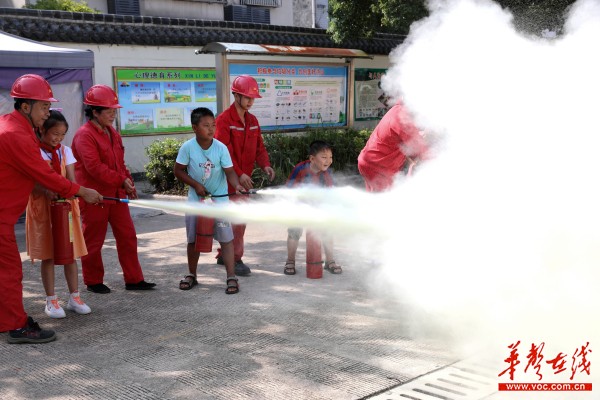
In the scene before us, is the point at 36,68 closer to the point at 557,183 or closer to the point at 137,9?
the point at 557,183

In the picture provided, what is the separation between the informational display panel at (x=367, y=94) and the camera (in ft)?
51.4

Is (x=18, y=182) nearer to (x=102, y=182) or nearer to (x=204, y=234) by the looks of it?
(x=102, y=182)

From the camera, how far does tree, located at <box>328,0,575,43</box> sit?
9.40m

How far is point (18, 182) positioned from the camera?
463cm

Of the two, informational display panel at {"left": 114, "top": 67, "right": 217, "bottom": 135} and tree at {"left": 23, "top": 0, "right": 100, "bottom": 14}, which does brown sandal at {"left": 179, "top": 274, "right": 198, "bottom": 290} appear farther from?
tree at {"left": 23, "top": 0, "right": 100, "bottom": 14}

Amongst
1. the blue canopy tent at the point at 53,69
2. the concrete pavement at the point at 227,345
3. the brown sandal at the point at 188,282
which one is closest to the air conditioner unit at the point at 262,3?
the blue canopy tent at the point at 53,69

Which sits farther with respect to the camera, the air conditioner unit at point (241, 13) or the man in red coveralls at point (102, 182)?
the air conditioner unit at point (241, 13)

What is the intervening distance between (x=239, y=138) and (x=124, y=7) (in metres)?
18.6

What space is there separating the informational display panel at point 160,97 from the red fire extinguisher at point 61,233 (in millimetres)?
7681

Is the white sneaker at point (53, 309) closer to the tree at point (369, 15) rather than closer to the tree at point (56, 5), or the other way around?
the tree at point (369, 15)

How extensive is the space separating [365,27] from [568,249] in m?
10.3

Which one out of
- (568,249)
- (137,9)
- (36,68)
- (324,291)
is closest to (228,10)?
(137,9)

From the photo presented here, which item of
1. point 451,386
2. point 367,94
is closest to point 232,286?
point 451,386

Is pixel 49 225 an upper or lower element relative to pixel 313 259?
upper
